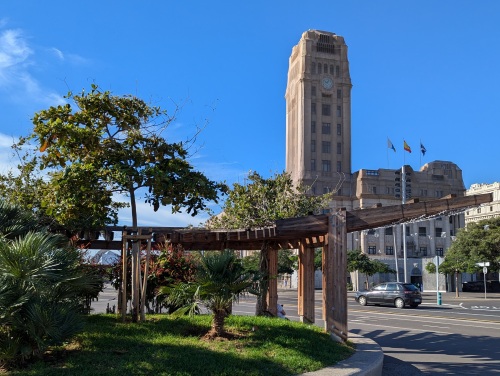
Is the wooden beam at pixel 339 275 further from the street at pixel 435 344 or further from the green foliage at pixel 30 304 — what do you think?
the green foliage at pixel 30 304

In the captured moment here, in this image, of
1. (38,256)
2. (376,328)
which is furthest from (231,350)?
(376,328)

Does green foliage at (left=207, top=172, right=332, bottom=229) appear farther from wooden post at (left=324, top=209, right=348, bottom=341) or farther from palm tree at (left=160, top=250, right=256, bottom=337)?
palm tree at (left=160, top=250, right=256, bottom=337)

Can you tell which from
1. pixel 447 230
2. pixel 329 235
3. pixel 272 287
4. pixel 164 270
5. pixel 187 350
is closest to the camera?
pixel 187 350

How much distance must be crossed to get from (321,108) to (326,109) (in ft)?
4.50

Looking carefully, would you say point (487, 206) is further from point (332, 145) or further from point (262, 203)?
point (262, 203)

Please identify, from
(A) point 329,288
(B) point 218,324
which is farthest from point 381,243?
(B) point 218,324

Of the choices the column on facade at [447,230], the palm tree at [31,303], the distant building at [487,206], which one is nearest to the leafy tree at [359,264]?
the column on facade at [447,230]

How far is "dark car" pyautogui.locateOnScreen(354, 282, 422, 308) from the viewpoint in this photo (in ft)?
106

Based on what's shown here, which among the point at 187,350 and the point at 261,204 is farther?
the point at 261,204

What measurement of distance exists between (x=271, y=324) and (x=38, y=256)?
5337mm

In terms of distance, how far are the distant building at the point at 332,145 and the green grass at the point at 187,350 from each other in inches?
3281

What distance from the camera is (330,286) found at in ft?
39.2

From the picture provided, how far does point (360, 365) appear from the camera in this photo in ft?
29.5

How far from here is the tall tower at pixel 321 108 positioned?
4013 inches
